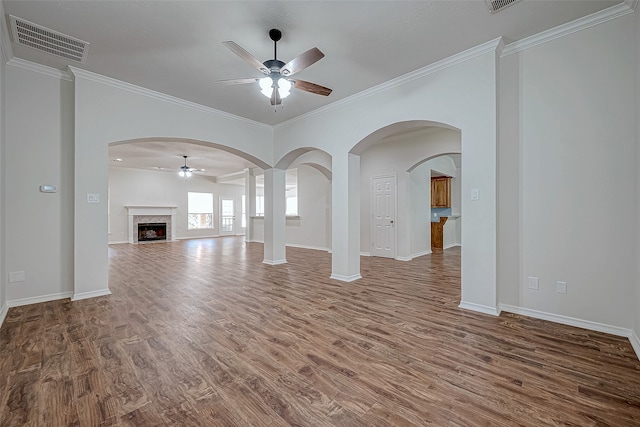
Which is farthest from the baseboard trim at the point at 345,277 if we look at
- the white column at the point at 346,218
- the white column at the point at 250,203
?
the white column at the point at 250,203

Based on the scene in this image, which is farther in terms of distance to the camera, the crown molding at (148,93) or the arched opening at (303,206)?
the arched opening at (303,206)

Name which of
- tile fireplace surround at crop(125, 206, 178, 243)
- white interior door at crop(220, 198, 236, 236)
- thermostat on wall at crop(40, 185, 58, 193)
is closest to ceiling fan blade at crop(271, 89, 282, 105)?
thermostat on wall at crop(40, 185, 58, 193)

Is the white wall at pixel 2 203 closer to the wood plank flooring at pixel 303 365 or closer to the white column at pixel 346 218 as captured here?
the wood plank flooring at pixel 303 365

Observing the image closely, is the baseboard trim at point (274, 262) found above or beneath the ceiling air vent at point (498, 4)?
beneath

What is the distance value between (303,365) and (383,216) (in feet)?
18.0

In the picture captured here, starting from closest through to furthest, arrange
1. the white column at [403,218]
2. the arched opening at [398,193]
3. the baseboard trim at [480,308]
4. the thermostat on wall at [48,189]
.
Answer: the baseboard trim at [480,308]
the thermostat on wall at [48,189]
the arched opening at [398,193]
the white column at [403,218]

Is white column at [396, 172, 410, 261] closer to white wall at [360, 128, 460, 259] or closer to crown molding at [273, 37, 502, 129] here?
white wall at [360, 128, 460, 259]

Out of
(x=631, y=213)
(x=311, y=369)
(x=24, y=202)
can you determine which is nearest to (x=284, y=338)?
(x=311, y=369)

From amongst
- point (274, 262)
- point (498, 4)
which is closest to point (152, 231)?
point (274, 262)

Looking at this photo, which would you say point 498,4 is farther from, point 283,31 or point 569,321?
point 569,321

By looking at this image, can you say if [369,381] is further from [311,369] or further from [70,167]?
[70,167]

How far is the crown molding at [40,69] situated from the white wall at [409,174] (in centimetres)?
600

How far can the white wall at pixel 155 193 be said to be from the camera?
10.8 m

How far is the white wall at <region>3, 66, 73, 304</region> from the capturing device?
337 cm
